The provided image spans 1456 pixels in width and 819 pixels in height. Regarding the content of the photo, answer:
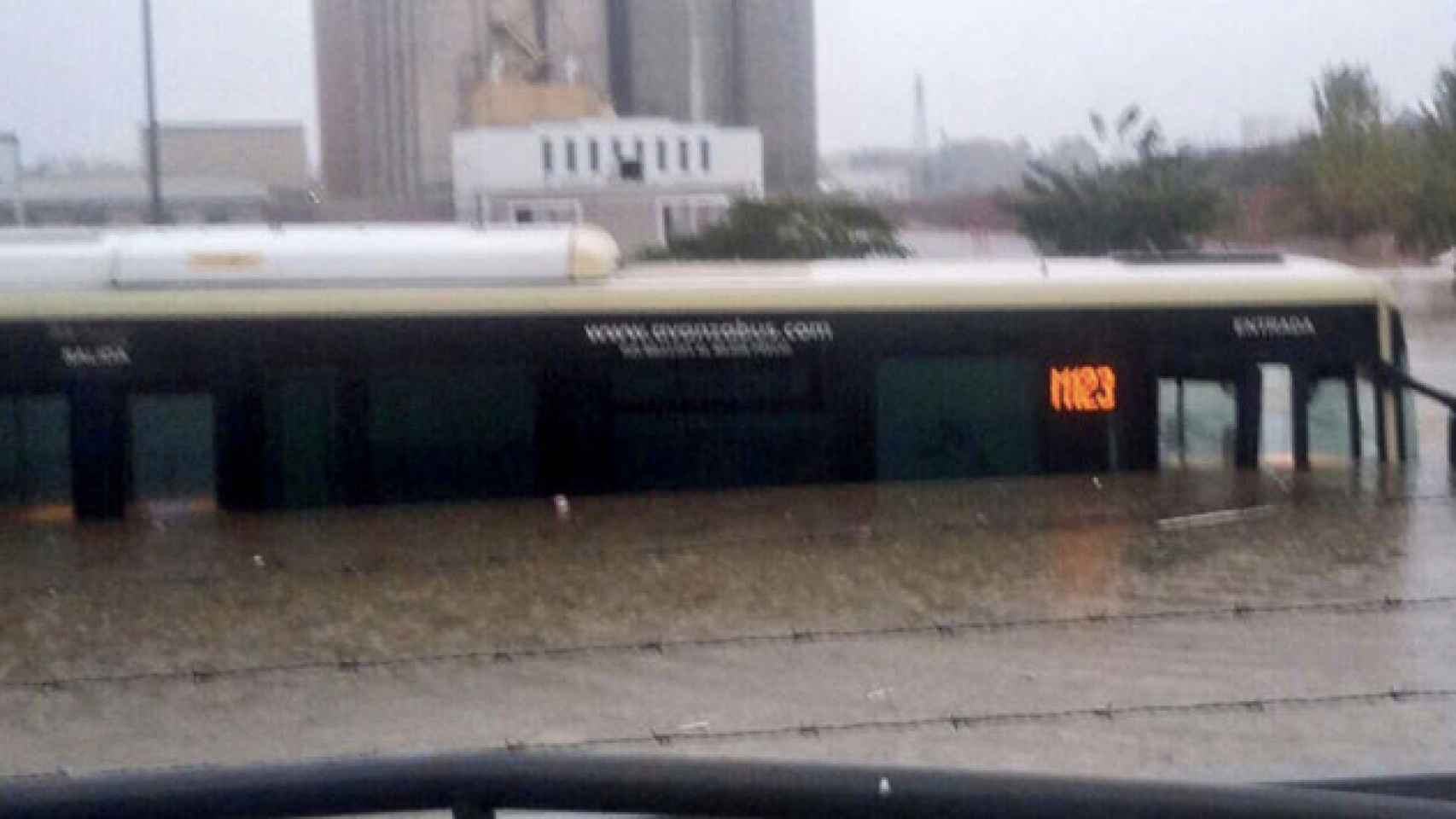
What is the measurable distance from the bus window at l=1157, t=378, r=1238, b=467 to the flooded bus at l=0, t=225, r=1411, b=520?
0.02 metres

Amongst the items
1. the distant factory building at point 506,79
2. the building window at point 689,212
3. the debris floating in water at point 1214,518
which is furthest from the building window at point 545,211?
the debris floating in water at point 1214,518

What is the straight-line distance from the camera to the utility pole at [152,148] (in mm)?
15094

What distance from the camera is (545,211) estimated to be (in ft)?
51.0

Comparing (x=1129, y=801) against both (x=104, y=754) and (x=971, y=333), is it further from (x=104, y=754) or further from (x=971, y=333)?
(x=971, y=333)

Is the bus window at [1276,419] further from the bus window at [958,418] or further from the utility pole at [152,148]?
the utility pole at [152,148]

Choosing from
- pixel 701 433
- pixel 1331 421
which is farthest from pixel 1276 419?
pixel 701 433

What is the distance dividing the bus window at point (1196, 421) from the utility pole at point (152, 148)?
22.8ft

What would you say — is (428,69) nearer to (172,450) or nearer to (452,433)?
(452,433)

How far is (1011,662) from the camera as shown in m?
8.54

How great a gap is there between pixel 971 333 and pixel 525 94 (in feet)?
15.9

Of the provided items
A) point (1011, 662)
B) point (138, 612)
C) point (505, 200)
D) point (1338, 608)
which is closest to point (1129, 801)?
point (1011, 662)

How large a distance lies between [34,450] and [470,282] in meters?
2.85

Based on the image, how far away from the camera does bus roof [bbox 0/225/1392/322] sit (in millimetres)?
13523

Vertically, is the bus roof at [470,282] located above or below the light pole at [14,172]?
below
